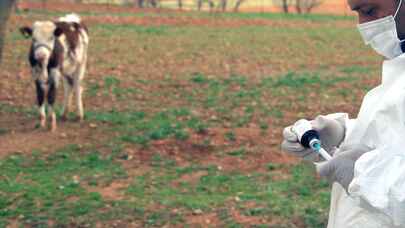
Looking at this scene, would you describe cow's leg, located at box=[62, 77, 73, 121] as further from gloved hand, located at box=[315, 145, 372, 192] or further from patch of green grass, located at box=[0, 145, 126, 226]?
gloved hand, located at box=[315, 145, 372, 192]

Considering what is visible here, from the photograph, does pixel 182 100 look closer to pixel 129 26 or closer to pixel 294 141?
pixel 294 141

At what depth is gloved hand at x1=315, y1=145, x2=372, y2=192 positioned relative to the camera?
2344 millimetres

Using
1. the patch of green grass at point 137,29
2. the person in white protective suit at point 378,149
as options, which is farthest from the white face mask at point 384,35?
the patch of green grass at point 137,29

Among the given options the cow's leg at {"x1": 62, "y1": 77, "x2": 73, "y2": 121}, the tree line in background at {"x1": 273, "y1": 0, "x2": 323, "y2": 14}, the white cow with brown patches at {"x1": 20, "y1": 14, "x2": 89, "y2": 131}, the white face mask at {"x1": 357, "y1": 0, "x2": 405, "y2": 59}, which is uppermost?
the white face mask at {"x1": 357, "y1": 0, "x2": 405, "y2": 59}

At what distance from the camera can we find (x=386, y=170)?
2.15 metres

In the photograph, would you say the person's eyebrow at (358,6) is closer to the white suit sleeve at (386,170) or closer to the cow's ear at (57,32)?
the white suit sleeve at (386,170)

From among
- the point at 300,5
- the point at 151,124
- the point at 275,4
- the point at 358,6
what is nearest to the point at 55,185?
the point at 151,124

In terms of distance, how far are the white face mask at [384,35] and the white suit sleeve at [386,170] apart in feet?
0.90

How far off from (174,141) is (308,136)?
677cm

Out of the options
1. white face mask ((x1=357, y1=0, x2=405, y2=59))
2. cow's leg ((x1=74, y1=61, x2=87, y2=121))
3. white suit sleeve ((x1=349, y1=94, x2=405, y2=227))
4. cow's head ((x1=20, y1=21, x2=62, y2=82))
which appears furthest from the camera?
cow's leg ((x1=74, y1=61, x2=87, y2=121))

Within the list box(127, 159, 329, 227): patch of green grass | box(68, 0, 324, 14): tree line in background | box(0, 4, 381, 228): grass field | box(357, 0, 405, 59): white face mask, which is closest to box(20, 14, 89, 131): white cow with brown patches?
box(0, 4, 381, 228): grass field

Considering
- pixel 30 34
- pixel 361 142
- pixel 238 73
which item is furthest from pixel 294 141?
pixel 238 73

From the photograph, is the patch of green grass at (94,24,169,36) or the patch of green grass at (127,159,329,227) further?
the patch of green grass at (94,24,169,36)

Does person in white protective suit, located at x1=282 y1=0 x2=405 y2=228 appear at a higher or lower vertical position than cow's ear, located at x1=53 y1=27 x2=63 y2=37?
higher
